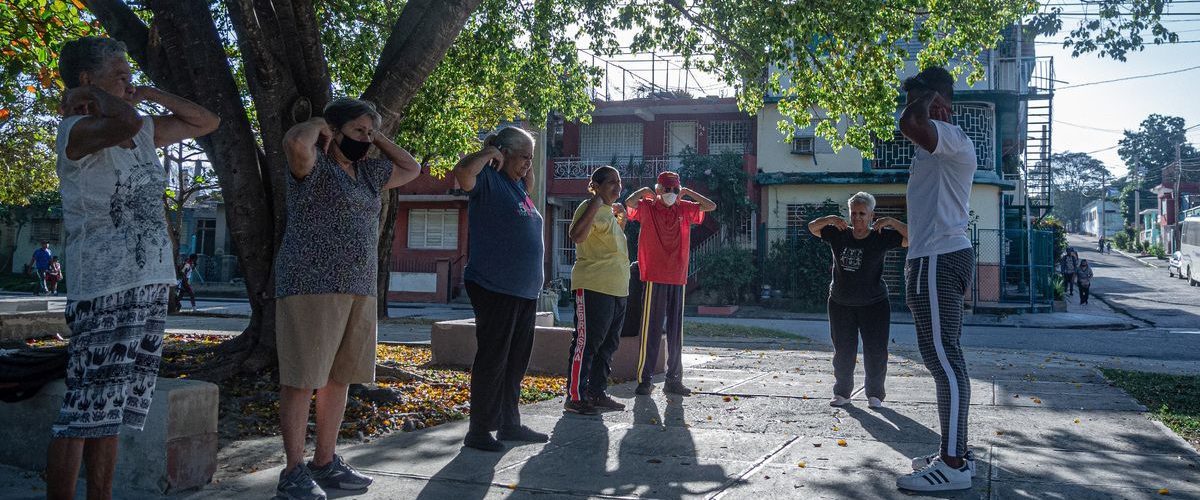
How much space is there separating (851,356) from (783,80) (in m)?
20.1

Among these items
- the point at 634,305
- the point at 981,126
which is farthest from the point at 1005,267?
the point at 634,305

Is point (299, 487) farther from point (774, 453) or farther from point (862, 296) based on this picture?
point (862, 296)

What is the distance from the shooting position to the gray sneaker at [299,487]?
11.7 ft

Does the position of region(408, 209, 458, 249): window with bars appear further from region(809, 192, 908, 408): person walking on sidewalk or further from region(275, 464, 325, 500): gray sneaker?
region(275, 464, 325, 500): gray sneaker

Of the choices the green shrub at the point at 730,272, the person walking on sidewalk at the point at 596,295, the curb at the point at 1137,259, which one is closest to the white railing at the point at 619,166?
the green shrub at the point at 730,272

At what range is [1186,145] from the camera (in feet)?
251

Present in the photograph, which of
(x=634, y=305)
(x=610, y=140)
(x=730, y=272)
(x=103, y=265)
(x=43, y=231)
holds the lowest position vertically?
(x=634, y=305)

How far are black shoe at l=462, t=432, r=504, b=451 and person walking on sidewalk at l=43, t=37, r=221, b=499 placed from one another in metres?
1.77

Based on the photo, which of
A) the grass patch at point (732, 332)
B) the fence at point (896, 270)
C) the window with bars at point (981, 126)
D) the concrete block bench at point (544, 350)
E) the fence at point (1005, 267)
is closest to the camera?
the concrete block bench at point (544, 350)

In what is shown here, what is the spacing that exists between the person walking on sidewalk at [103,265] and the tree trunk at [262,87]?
306cm

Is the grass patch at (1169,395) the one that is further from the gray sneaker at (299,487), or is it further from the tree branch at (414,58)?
the tree branch at (414,58)

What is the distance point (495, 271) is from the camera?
467 cm

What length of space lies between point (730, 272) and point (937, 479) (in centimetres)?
1998

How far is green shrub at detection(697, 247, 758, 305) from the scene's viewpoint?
23.7 meters
